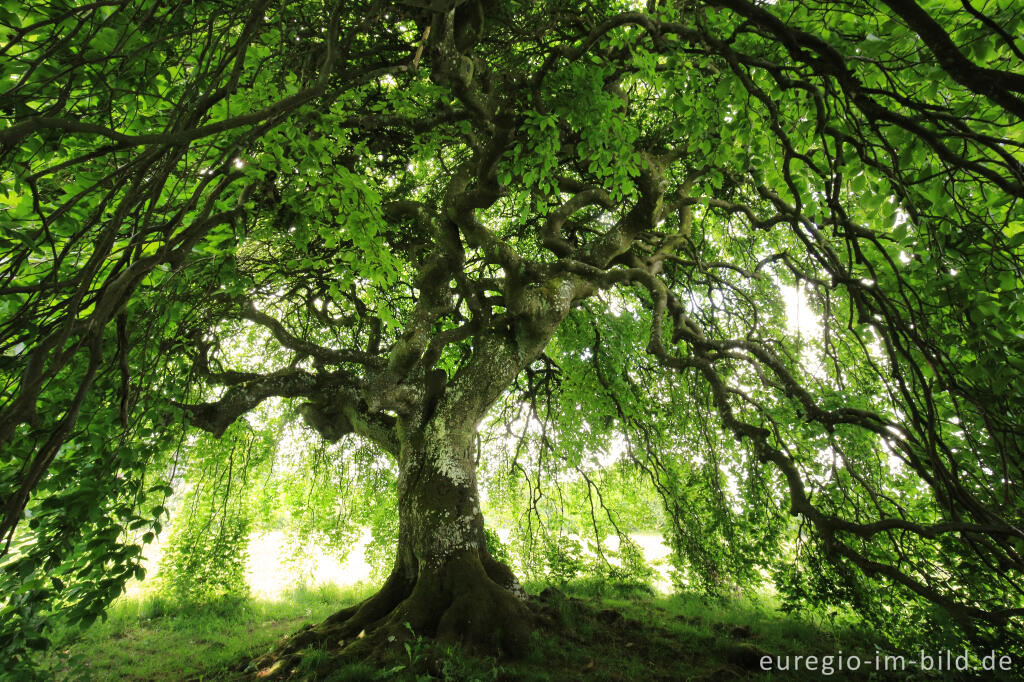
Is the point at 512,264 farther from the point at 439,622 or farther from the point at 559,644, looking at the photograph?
the point at 559,644

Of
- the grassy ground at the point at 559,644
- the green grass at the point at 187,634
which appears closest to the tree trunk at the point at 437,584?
the grassy ground at the point at 559,644

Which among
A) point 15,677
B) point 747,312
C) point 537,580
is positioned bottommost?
point 537,580

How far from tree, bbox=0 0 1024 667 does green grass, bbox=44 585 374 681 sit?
1.21 meters

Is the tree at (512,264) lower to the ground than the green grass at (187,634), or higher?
higher

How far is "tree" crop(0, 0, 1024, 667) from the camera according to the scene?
1.45m

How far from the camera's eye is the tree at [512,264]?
1.45 meters

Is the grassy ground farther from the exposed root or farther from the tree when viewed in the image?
the tree

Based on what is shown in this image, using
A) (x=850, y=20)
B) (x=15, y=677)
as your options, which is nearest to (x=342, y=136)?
(x=850, y=20)

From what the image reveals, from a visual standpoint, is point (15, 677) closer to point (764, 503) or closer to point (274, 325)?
point (274, 325)

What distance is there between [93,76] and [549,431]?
6.52 meters

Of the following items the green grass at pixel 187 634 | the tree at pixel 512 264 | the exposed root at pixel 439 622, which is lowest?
the green grass at pixel 187 634

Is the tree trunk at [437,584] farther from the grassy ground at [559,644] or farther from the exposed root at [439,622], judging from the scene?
the grassy ground at [559,644]

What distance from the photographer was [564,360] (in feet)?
21.1

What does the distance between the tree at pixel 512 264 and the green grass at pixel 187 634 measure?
3.98 feet
